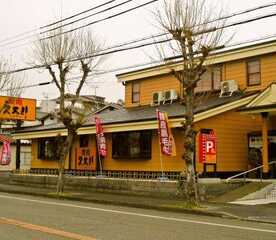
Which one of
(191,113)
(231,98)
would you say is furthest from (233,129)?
(191,113)

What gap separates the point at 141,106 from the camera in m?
32.3

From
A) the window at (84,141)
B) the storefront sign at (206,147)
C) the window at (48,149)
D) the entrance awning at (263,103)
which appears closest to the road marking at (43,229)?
the storefront sign at (206,147)

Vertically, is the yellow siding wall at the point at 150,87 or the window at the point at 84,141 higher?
the yellow siding wall at the point at 150,87

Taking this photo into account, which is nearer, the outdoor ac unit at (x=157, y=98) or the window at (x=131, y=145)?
the window at (x=131, y=145)

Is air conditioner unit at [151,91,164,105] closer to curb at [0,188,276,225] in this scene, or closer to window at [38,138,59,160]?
window at [38,138,59,160]

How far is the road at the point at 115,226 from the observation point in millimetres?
10742

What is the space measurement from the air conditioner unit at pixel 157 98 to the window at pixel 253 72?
5.58 metres

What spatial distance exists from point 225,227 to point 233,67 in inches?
638

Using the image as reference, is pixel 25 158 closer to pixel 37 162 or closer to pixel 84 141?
pixel 37 162

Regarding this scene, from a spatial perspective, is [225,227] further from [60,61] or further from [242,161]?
[60,61]

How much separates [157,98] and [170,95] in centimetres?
108

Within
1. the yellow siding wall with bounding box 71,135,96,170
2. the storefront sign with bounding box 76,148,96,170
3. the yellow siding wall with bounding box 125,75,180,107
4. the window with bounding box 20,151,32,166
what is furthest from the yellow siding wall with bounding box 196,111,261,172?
the window with bounding box 20,151,32,166

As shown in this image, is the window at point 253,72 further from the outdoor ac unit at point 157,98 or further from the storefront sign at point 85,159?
the storefront sign at point 85,159

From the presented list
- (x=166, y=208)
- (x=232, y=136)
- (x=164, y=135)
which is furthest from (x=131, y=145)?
(x=166, y=208)
